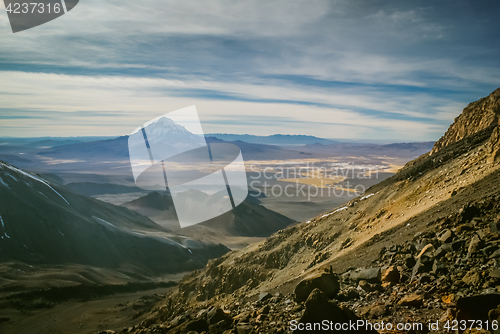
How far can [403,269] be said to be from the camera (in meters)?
7.70

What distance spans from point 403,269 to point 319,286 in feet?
6.61

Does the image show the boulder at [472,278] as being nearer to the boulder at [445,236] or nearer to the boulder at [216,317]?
the boulder at [445,236]

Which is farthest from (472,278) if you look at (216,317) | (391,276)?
(216,317)

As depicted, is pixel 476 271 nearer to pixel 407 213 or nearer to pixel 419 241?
pixel 419 241

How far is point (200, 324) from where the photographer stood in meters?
8.09

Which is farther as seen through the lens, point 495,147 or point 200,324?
point 495,147

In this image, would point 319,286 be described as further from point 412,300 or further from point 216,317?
point 216,317

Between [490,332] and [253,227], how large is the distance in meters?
94.4

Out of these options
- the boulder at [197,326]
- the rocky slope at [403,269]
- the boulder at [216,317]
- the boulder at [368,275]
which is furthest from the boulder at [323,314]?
the boulder at [197,326]

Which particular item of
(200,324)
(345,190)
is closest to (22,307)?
(200,324)

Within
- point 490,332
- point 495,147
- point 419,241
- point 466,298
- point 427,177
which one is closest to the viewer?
point 490,332

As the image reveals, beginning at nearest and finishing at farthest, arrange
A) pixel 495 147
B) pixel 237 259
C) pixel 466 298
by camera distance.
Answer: pixel 466 298 < pixel 495 147 < pixel 237 259

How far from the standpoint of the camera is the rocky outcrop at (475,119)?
21141 mm

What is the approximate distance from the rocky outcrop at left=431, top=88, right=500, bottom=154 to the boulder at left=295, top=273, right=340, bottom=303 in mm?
16573
